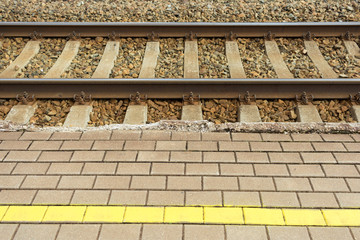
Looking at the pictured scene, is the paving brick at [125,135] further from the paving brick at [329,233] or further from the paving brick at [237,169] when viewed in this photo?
the paving brick at [329,233]

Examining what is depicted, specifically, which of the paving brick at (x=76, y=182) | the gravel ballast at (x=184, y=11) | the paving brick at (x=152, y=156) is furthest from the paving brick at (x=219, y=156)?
the gravel ballast at (x=184, y=11)

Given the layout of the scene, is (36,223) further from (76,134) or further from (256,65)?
(256,65)

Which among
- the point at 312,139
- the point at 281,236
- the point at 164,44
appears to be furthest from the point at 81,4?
the point at 281,236

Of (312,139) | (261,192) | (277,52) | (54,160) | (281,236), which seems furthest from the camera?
(277,52)

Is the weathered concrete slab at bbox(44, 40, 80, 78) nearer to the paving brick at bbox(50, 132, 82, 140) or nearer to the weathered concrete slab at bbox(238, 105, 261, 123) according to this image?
the paving brick at bbox(50, 132, 82, 140)

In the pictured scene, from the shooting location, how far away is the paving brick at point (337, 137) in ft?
11.5

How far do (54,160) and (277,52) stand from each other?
404 cm

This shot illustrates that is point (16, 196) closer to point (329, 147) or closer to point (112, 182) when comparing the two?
point (112, 182)

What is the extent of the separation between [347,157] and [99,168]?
8.72 feet

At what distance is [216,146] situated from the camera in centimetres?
341

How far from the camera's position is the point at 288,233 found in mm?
2508

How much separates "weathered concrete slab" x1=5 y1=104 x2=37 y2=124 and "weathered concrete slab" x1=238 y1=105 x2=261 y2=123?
292cm

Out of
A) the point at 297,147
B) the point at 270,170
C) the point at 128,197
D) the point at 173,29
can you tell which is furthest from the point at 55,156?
the point at 173,29

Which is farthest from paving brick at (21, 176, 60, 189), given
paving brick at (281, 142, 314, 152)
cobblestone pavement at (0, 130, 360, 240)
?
paving brick at (281, 142, 314, 152)
